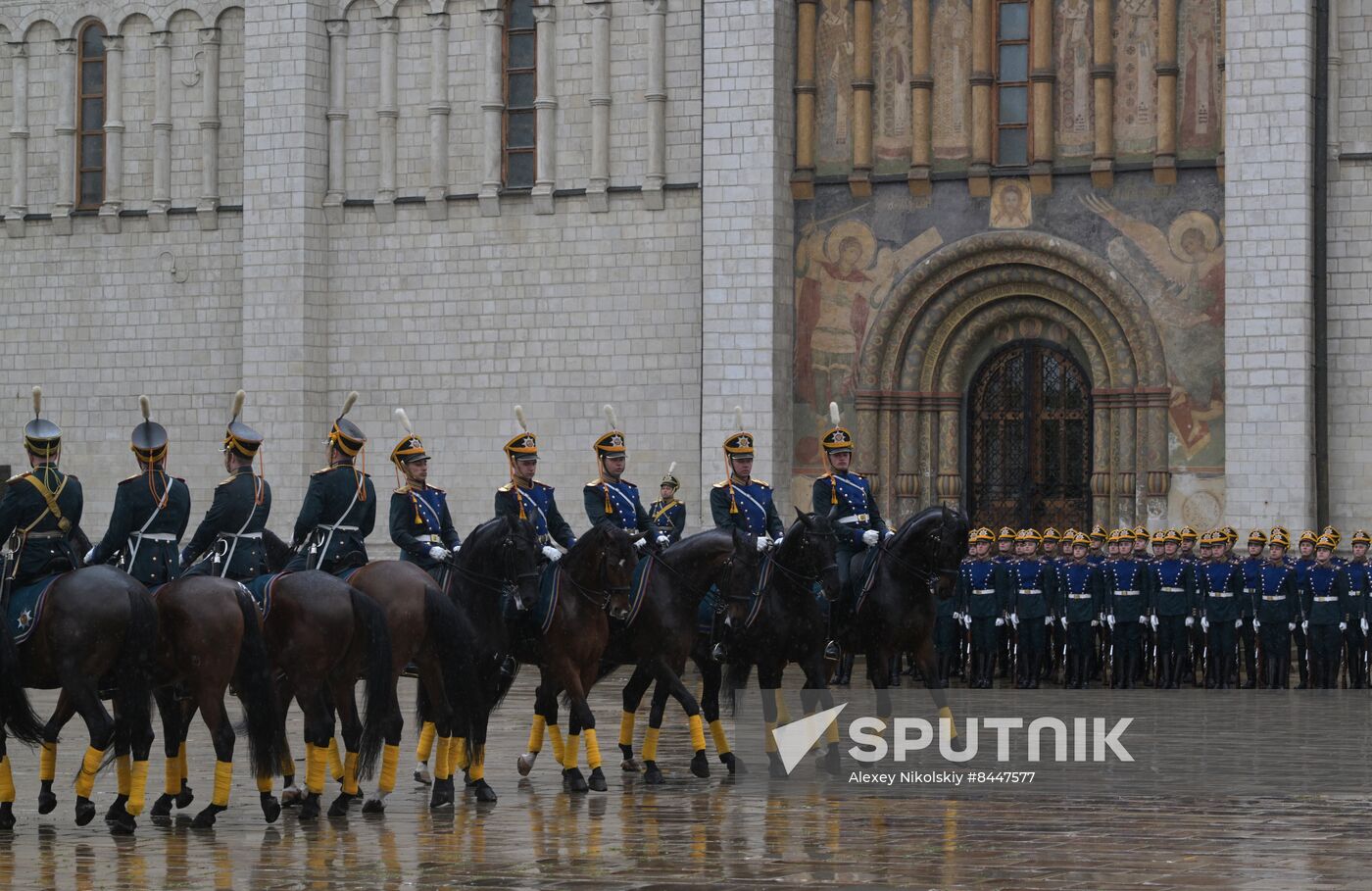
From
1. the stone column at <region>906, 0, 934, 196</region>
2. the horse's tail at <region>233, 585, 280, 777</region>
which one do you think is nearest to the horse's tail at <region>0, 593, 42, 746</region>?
the horse's tail at <region>233, 585, 280, 777</region>

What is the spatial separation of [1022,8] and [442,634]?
16214 mm

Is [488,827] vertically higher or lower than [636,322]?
lower

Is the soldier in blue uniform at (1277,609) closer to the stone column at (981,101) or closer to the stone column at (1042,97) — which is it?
the stone column at (1042,97)

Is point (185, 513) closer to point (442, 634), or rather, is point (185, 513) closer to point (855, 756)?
point (442, 634)

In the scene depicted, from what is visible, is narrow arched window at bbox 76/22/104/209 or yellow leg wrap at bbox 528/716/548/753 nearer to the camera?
yellow leg wrap at bbox 528/716/548/753

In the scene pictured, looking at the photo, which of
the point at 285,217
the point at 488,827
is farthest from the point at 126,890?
the point at 285,217

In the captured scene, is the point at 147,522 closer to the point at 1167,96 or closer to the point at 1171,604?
the point at 1171,604

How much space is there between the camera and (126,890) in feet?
32.8

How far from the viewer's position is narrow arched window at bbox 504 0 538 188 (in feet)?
96.8

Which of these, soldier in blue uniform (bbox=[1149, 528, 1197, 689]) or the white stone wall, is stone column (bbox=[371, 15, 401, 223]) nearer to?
the white stone wall

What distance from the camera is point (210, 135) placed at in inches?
1214

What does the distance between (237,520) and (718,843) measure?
13.2 ft

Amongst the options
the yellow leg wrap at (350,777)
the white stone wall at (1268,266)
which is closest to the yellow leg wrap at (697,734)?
the yellow leg wrap at (350,777)

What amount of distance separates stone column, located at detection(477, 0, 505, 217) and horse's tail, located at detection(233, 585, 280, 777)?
17.0 metres
